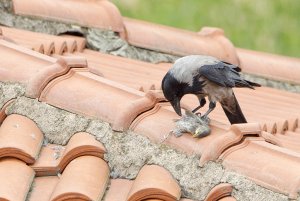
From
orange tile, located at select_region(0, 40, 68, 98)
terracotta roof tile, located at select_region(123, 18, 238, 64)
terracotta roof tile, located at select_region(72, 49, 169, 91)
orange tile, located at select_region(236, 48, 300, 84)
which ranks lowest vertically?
orange tile, located at select_region(236, 48, 300, 84)

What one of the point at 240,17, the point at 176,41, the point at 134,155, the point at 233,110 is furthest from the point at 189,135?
the point at 240,17

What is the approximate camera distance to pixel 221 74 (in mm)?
4652

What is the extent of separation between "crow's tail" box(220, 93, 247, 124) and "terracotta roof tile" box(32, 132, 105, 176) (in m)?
0.71

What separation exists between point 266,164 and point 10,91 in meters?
1.25

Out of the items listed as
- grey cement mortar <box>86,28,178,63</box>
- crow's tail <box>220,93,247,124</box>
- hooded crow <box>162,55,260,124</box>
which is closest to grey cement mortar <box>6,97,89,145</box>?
hooded crow <box>162,55,260,124</box>

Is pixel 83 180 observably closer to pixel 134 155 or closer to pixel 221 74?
pixel 134 155

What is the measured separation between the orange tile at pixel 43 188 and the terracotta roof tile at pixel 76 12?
7.50 feet

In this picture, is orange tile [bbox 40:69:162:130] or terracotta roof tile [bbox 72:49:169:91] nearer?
orange tile [bbox 40:69:162:130]

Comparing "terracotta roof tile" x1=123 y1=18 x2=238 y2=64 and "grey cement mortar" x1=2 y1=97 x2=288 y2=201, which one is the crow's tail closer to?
"grey cement mortar" x1=2 y1=97 x2=288 y2=201

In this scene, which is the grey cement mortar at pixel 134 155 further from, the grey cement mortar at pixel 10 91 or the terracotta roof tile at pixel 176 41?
the terracotta roof tile at pixel 176 41

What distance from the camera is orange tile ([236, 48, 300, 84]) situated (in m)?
6.95

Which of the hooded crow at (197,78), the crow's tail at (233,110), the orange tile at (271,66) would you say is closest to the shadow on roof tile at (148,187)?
the hooded crow at (197,78)

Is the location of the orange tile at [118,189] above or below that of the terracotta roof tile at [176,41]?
above

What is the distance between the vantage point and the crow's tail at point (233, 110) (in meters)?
4.92
